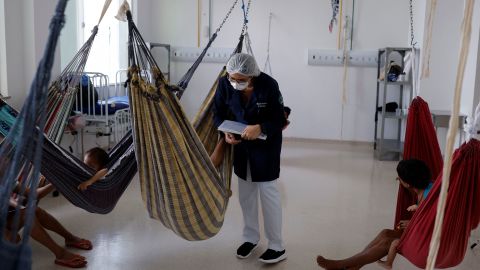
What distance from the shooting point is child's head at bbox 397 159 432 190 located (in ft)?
6.98

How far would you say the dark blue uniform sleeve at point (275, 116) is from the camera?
2455 millimetres

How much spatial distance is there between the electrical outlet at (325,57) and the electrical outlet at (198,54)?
105 cm

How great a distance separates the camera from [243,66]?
2.42 metres

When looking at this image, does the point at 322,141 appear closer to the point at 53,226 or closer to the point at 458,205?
the point at 53,226

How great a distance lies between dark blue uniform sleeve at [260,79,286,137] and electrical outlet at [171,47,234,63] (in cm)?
384

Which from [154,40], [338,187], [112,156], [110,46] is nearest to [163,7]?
[154,40]

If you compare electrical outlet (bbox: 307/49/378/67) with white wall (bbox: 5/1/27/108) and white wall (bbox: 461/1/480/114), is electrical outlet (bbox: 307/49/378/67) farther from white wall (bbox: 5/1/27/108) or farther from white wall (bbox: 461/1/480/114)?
white wall (bbox: 5/1/27/108)

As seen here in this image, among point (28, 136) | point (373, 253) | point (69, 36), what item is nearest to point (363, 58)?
point (69, 36)

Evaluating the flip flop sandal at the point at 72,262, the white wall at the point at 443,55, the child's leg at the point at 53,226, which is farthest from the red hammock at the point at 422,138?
the white wall at the point at 443,55

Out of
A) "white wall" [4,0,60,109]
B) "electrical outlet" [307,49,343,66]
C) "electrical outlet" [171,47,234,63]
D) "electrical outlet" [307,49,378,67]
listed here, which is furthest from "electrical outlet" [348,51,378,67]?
"white wall" [4,0,60,109]

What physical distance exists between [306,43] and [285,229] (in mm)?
3599

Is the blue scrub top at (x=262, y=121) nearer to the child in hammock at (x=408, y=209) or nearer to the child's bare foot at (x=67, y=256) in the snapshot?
the child in hammock at (x=408, y=209)

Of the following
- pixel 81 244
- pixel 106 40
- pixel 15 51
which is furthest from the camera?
pixel 106 40

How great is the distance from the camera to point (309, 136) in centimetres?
637
